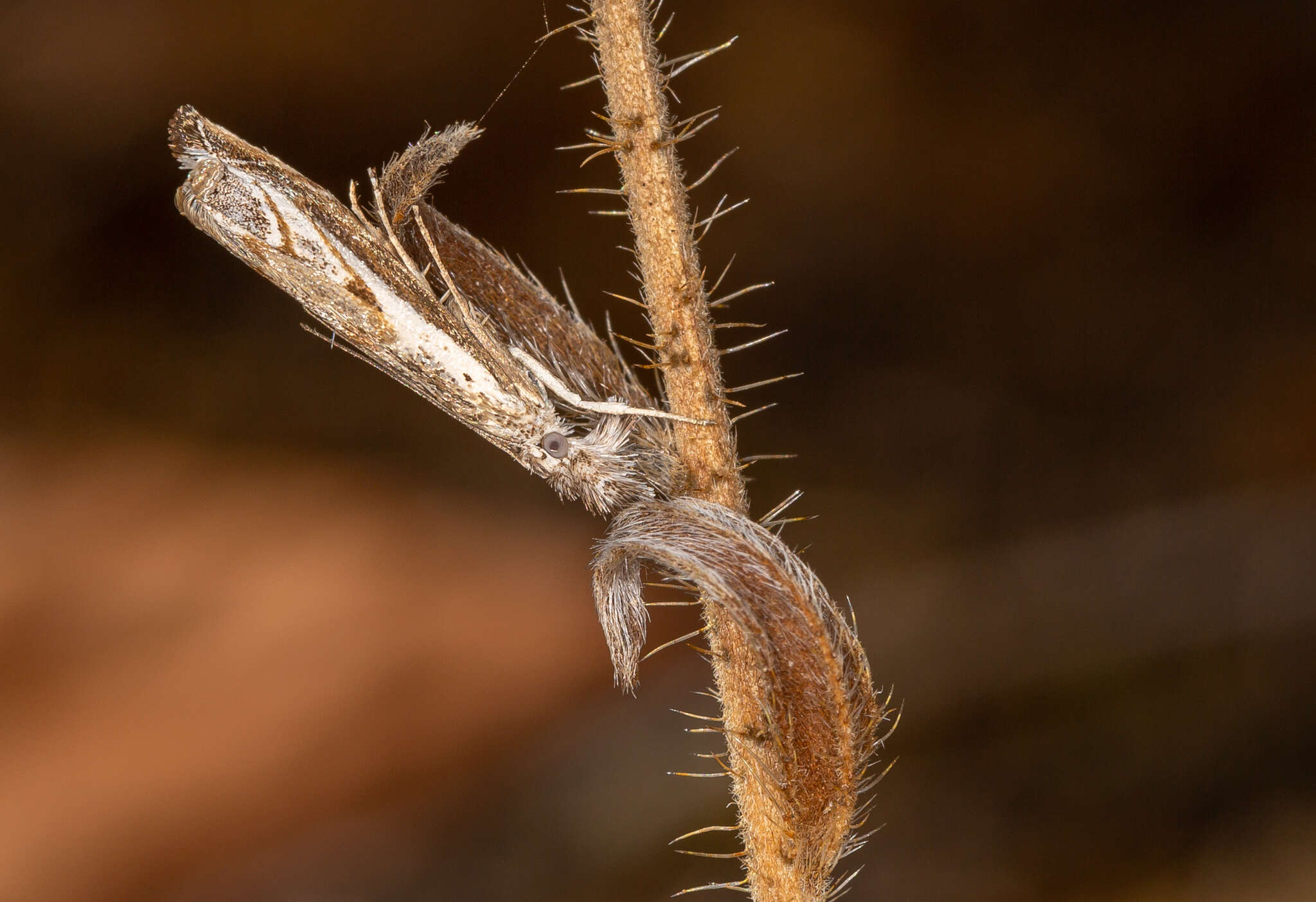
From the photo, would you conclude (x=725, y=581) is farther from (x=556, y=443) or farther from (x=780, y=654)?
(x=556, y=443)

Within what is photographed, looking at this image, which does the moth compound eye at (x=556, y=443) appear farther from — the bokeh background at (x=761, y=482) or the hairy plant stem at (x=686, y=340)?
the bokeh background at (x=761, y=482)

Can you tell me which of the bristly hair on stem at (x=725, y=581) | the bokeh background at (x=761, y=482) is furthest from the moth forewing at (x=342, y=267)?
the bokeh background at (x=761, y=482)

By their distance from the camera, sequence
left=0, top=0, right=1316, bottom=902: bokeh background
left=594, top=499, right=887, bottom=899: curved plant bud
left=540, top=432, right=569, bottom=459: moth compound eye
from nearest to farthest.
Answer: left=594, top=499, right=887, bottom=899: curved plant bud
left=540, top=432, right=569, bottom=459: moth compound eye
left=0, top=0, right=1316, bottom=902: bokeh background

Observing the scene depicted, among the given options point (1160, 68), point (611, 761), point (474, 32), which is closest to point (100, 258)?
point (474, 32)

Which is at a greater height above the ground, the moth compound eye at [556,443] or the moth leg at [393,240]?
the moth leg at [393,240]

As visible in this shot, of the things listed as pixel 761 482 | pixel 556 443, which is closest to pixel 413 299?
pixel 556 443

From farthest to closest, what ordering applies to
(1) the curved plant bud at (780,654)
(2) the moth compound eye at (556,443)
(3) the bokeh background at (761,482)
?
(3) the bokeh background at (761,482) < (2) the moth compound eye at (556,443) < (1) the curved plant bud at (780,654)

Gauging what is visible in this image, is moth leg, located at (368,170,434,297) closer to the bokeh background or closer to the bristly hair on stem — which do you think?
Answer: the bristly hair on stem

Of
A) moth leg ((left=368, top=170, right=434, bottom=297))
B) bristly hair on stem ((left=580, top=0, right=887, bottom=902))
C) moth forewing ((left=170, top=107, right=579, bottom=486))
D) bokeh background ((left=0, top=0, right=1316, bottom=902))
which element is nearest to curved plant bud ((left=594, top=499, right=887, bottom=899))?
bristly hair on stem ((left=580, top=0, right=887, bottom=902))
